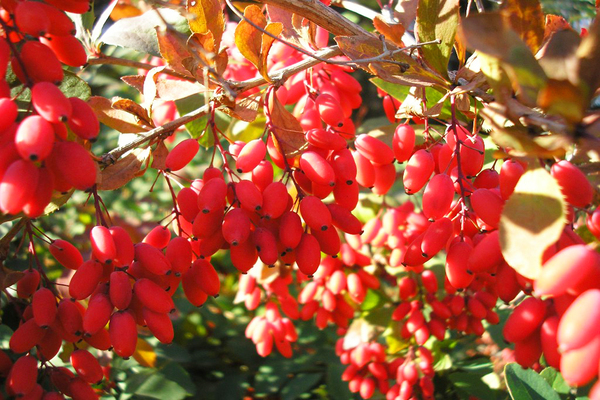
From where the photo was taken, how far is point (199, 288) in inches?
32.7

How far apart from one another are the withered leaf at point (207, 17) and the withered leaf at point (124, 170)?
0.21m

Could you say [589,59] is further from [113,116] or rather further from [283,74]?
[113,116]

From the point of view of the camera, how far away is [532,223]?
0.54 meters

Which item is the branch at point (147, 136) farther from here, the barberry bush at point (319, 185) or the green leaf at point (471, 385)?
the green leaf at point (471, 385)

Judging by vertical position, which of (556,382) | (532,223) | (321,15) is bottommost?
(556,382)

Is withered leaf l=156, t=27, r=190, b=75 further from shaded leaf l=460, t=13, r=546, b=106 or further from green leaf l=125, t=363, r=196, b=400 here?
green leaf l=125, t=363, r=196, b=400

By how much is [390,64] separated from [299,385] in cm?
105

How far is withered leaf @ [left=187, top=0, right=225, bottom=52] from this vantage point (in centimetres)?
83

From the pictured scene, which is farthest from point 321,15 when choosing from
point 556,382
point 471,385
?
point 471,385

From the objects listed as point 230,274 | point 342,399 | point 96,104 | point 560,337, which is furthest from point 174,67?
point 230,274

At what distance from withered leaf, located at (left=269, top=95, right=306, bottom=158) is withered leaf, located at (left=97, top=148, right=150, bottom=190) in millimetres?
209

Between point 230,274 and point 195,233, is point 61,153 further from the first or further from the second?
point 230,274

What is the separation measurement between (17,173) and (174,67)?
358 mm

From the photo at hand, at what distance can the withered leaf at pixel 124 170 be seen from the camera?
831 millimetres
